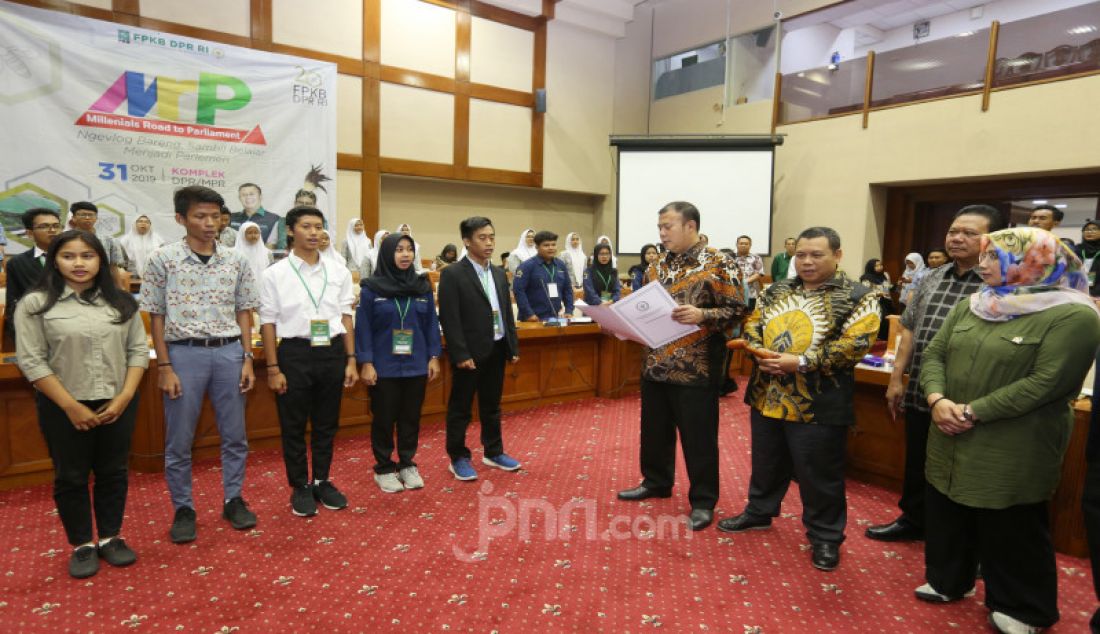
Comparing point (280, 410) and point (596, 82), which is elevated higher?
point (596, 82)

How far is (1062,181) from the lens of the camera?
21.5ft

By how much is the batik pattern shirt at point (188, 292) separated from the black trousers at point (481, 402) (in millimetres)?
1159

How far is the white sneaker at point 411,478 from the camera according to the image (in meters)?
3.06

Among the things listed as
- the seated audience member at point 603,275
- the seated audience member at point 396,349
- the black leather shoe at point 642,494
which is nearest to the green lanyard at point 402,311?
the seated audience member at point 396,349

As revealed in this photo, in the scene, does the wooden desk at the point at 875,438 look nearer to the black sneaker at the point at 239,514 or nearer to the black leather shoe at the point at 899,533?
the black leather shoe at the point at 899,533

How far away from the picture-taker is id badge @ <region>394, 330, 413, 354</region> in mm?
2893

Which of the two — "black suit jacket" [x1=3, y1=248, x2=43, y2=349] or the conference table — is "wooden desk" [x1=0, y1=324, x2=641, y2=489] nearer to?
the conference table

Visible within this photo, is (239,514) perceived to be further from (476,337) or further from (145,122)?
(145,122)

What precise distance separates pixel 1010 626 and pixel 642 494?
58.1 inches

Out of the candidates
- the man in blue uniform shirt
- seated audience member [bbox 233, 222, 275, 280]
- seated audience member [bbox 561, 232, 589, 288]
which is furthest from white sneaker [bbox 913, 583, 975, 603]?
seated audience member [bbox 561, 232, 589, 288]

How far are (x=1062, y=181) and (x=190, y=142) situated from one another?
9.37 metres

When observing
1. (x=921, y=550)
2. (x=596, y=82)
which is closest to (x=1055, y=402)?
(x=921, y=550)

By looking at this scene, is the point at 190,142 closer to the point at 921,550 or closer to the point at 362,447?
the point at 362,447

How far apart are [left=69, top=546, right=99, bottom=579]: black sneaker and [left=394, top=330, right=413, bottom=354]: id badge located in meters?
1.35
